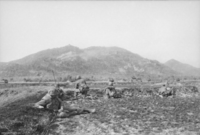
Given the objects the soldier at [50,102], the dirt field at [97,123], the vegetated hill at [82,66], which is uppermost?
the vegetated hill at [82,66]

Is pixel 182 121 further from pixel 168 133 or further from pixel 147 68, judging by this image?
pixel 147 68

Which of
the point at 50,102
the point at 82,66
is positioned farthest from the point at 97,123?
the point at 82,66

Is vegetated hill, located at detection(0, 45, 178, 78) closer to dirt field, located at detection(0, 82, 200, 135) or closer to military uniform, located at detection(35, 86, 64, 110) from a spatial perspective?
military uniform, located at detection(35, 86, 64, 110)

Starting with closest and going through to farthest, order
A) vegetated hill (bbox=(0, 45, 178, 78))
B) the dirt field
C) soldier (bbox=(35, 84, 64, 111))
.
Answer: the dirt field → soldier (bbox=(35, 84, 64, 111)) → vegetated hill (bbox=(0, 45, 178, 78))

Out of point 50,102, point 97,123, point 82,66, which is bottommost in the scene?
point 97,123

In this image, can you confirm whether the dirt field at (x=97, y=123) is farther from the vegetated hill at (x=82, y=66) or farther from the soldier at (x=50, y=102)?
the vegetated hill at (x=82, y=66)

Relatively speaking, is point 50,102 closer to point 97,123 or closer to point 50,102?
point 50,102

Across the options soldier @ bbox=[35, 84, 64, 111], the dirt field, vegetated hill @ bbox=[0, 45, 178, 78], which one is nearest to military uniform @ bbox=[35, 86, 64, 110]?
soldier @ bbox=[35, 84, 64, 111]

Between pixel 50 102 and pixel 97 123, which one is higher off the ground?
pixel 50 102

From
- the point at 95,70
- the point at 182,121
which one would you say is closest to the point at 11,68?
the point at 95,70

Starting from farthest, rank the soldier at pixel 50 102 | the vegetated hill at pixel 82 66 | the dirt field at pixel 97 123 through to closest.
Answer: the vegetated hill at pixel 82 66, the soldier at pixel 50 102, the dirt field at pixel 97 123

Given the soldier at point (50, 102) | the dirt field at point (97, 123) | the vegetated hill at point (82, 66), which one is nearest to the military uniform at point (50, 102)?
the soldier at point (50, 102)
